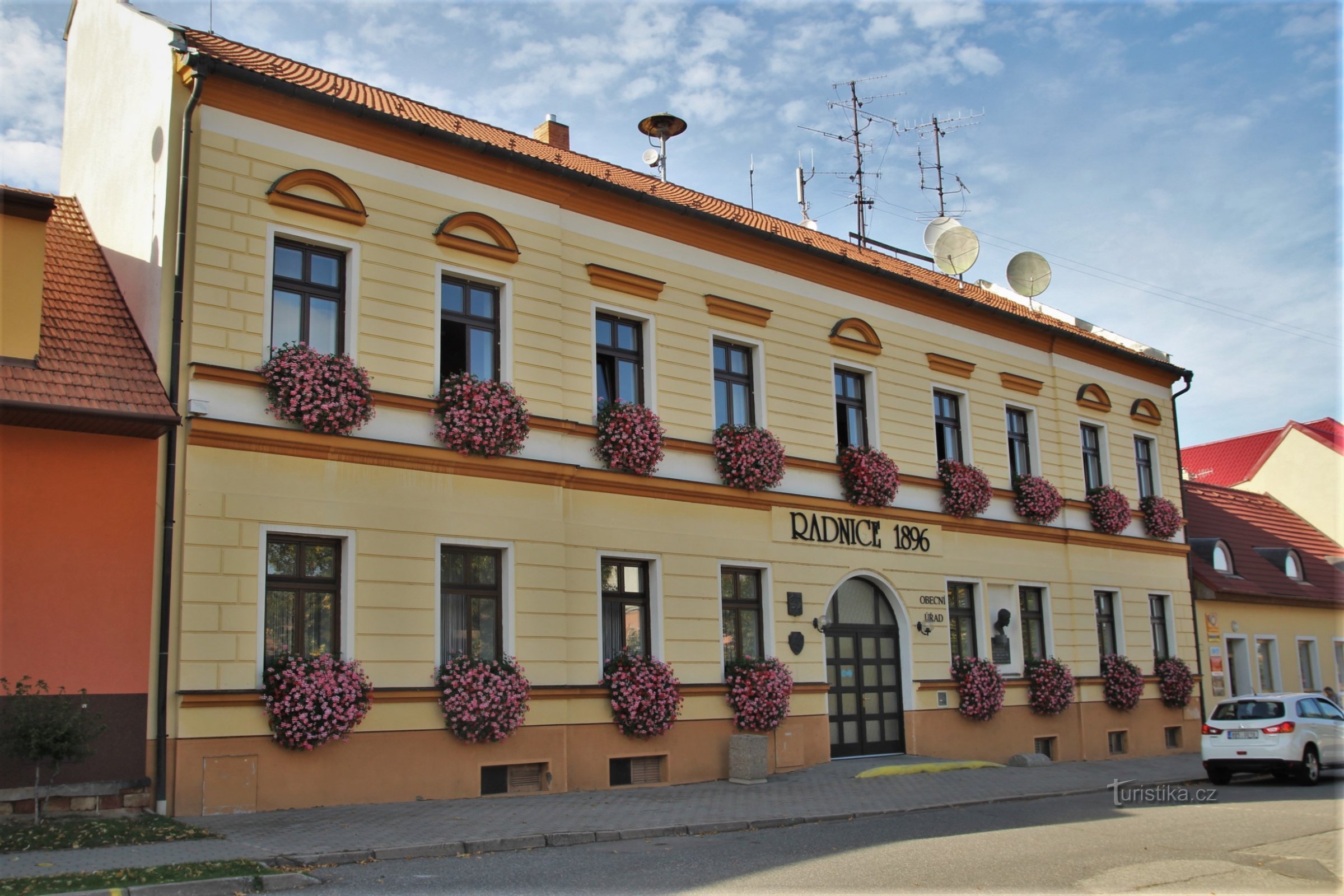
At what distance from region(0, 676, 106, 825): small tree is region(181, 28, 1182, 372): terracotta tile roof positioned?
731 cm

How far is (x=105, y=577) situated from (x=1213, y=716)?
17258 mm

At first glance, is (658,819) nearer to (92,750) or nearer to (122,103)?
(92,750)

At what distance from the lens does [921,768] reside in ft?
61.4

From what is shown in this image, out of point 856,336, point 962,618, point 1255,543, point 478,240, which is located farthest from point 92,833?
point 1255,543

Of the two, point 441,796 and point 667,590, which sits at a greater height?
point 667,590

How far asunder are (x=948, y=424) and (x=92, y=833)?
1682cm

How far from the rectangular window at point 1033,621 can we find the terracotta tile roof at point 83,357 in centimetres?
1671

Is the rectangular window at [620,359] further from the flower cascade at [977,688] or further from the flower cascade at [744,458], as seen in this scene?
the flower cascade at [977,688]

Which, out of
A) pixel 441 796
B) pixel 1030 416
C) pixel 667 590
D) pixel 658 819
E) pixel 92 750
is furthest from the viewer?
pixel 1030 416

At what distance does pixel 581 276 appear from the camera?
690 inches

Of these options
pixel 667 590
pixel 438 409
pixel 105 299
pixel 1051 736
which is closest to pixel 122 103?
pixel 105 299

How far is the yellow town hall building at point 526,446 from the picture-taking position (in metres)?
13.7

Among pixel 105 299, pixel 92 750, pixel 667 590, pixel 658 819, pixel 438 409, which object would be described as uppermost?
pixel 105 299

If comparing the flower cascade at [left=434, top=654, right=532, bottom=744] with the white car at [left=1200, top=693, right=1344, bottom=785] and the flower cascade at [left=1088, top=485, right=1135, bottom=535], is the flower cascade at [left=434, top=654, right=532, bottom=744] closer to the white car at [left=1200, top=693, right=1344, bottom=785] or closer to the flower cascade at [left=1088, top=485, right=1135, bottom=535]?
the white car at [left=1200, top=693, right=1344, bottom=785]
